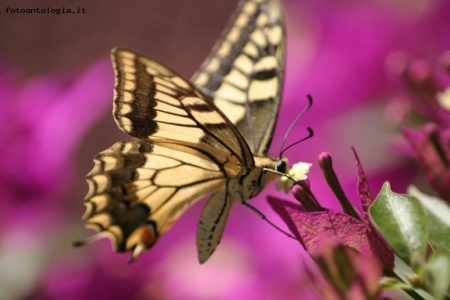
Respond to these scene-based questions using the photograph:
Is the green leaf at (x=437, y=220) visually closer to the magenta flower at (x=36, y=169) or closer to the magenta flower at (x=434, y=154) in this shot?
the magenta flower at (x=434, y=154)

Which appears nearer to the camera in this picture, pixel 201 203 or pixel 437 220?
pixel 437 220

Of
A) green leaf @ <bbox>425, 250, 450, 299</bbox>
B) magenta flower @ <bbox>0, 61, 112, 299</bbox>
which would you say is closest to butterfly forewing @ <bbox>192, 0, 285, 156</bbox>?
magenta flower @ <bbox>0, 61, 112, 299</bbox>

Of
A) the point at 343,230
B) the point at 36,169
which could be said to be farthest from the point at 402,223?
the point at 36,169

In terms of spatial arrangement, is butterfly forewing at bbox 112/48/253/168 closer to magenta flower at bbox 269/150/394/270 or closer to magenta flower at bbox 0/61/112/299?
magenta flower at bbox 269/150/394/270

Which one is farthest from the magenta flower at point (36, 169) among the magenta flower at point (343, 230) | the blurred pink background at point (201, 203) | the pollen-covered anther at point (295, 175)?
the magenta flower at point (343, 230)

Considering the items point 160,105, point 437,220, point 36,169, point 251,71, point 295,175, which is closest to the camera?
point 437,220

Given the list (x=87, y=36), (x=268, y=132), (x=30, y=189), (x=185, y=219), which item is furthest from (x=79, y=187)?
(x=268, y=132)

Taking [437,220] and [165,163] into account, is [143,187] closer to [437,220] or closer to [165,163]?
[165,163]
